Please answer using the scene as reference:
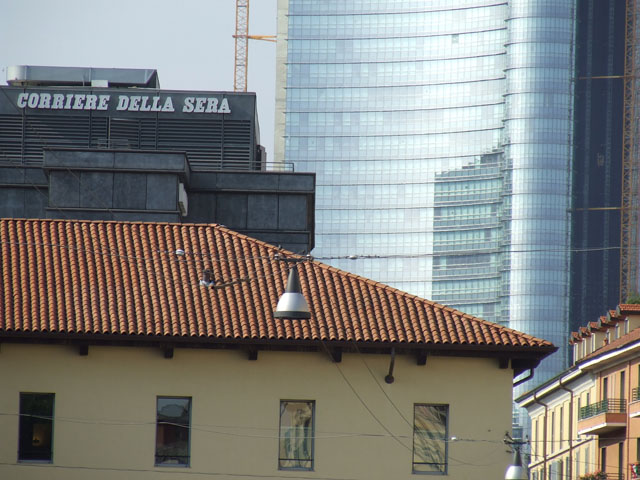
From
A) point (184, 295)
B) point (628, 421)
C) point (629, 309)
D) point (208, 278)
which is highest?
point (629, 309)

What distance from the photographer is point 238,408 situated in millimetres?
35562

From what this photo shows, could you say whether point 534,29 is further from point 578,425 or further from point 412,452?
point 412,452

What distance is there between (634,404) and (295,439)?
31728 millimetres

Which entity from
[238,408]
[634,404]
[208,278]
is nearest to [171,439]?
[238,408]

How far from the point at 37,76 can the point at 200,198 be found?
14.8 meters

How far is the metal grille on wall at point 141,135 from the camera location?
66.6 metres

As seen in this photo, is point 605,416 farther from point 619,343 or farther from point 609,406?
point 619,343

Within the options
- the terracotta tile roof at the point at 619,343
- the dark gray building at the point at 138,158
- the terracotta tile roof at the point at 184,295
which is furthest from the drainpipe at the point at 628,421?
the terracotta tile roof at the point at 184,295

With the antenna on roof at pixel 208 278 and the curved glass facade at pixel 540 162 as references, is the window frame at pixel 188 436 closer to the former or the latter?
the antenna on roof at pixel 208 278

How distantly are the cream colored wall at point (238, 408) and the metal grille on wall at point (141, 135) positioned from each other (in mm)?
31391

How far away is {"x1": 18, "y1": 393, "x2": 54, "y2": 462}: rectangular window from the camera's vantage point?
35.4 m

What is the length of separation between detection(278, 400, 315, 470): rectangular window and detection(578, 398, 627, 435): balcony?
32973 mm

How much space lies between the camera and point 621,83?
19312 centimetres

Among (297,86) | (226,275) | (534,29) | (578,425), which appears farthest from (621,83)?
(226,275)
